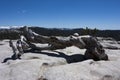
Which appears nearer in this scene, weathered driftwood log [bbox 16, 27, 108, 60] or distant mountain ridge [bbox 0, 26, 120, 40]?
weathered driftwood log [bbox 16, 27, 108, 60]

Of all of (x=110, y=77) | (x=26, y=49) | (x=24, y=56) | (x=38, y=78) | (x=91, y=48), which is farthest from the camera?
(x=26, y=49)

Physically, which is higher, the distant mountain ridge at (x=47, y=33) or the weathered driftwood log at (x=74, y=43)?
the weathered driftwood log at (x=74, y=43)

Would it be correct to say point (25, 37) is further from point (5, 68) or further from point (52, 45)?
point (5, 68)

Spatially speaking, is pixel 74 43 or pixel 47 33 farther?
pixel 47 33

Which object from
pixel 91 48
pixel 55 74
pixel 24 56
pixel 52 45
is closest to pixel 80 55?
pixel 91 48

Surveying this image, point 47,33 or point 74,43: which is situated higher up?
point 74,43

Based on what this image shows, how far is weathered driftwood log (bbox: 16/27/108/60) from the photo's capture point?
949 inches

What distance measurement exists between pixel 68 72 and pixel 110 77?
387 centimetres

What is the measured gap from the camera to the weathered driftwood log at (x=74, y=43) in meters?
24.1

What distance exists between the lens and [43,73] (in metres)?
17.9

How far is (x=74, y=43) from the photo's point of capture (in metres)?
26.2

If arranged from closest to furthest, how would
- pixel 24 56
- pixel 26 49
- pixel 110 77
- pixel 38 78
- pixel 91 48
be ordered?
pixel 38 78, pixel 110 77, pixel 24 56, pixel 91 48, pixel 26 49

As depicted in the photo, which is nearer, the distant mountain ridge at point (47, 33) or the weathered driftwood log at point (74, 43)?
the weathered driftwood log at point (74, 43)

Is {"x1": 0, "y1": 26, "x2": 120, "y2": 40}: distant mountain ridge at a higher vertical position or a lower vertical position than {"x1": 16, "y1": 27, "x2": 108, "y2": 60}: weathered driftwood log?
lower
